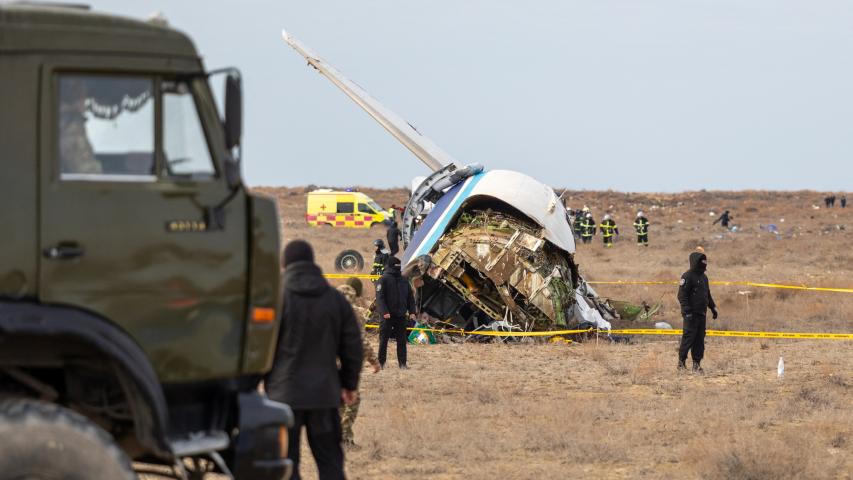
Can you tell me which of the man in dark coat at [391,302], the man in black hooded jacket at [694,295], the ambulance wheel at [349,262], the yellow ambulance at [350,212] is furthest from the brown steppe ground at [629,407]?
the yellow ambulance at [350,212]

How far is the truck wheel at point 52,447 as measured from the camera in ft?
18.2

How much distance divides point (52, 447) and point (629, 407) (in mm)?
9590

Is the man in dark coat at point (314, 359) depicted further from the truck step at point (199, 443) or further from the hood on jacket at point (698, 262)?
the hood on jacket at point (698, 262)

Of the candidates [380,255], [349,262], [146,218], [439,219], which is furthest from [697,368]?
[349,262]

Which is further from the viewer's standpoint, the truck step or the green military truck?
the truck step

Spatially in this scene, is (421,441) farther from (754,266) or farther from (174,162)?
(754,266)

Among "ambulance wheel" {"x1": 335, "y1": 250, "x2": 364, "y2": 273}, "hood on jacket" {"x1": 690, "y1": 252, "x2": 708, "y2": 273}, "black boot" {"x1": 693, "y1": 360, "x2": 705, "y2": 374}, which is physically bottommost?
"ambulance wheel" {"x1": 335, "y1": 250, "x2": 364, "y2": 273}

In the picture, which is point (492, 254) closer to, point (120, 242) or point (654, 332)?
point (654, 332)

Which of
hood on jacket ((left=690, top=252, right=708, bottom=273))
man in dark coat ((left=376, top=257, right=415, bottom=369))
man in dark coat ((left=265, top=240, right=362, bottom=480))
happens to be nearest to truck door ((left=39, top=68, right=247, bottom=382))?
man in dark coat ((left=265, top=240, right=362, bottom=480))

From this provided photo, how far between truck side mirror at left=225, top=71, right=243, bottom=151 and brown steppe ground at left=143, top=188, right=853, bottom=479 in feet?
16.0

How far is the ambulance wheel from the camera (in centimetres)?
3631

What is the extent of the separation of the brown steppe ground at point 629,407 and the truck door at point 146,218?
4479 millimetres

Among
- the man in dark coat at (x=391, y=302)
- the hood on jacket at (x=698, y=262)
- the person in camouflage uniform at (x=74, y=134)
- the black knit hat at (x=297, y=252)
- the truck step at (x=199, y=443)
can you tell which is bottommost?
the man in dark coat at (x=391, y=302)

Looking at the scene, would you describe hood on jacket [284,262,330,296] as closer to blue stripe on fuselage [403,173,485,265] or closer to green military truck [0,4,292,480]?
green military truck [0,4,292,480]
